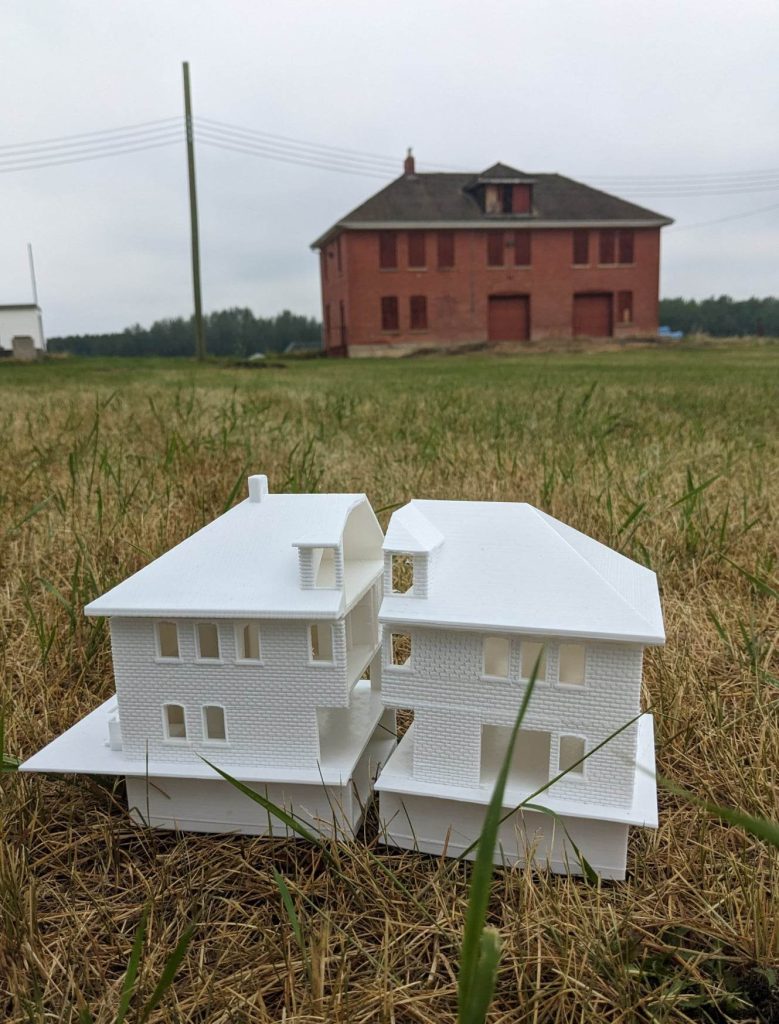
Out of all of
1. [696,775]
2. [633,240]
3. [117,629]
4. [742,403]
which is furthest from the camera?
[633,240]

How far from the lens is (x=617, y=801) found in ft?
5.60

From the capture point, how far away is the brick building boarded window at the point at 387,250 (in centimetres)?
3534

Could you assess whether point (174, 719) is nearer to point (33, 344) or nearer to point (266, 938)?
point (266, 938)

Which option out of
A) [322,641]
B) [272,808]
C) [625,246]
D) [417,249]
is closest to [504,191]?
[417,249]

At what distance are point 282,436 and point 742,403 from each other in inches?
236

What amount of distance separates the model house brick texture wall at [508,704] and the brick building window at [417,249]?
3599 cm

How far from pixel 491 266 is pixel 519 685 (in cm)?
3704

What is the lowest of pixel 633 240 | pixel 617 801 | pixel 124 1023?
pixel 124 1023

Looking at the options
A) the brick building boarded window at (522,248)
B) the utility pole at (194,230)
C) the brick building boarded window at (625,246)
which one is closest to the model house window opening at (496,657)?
the utility pole at (194,230)

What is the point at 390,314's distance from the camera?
3634cm

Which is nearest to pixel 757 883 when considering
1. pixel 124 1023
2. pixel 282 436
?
pixel 124 1023

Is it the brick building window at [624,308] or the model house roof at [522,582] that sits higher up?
the brick building window at [624,308]

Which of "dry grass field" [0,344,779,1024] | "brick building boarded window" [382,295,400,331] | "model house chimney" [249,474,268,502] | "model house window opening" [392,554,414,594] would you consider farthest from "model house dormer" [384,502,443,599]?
"brick building boarded window" [382,295,400,331]

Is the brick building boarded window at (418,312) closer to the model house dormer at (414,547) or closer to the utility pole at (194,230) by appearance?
the utility pole at (194,230)
